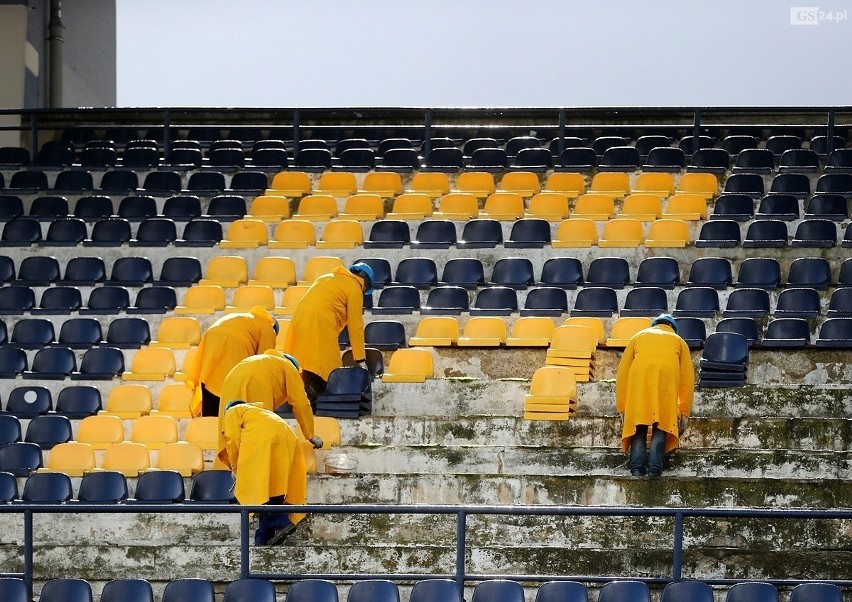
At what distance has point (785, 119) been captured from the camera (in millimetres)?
18641

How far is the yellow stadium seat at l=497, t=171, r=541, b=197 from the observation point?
54.5 ft

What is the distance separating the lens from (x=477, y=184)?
659 inches

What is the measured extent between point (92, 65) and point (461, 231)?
25.8 ft

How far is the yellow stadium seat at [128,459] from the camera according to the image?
1145 centimetres

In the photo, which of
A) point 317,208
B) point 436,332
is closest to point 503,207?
point 317,208

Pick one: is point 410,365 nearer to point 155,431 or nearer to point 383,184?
point 155,431

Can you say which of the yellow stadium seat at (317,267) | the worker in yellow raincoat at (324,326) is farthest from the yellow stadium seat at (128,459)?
the yellow stadium seat at (317,267)

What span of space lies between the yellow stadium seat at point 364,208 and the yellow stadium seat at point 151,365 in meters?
3.43

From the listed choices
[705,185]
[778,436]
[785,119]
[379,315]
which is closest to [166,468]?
[379,315]

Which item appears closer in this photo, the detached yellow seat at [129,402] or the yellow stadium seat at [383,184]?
the detached yellow seat at [129,402]

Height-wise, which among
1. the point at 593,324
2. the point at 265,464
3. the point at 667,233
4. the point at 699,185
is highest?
the point at 699,185

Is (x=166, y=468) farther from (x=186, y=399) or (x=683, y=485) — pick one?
(x=683, y=485)

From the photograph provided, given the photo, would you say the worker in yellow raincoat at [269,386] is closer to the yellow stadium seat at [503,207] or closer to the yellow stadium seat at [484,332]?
the yellow stadium seat at [484,332]

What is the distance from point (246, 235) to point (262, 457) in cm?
618
